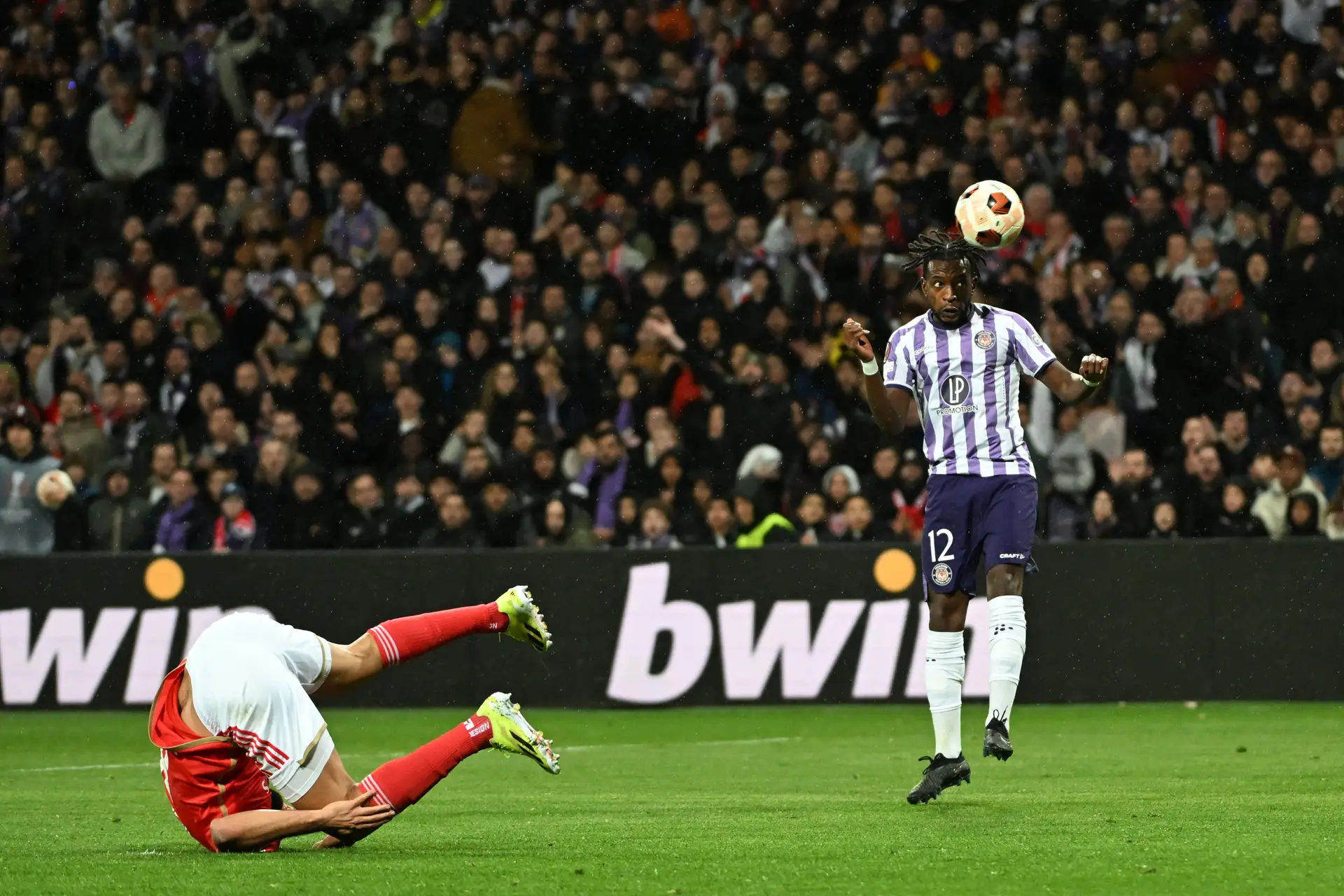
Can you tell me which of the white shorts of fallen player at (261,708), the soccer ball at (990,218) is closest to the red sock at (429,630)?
the white shorts of fallen player at (261,708)

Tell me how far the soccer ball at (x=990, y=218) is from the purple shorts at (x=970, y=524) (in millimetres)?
1033

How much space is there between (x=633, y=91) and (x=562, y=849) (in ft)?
45.0

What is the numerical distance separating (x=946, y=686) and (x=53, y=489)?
998cm

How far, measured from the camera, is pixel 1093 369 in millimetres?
8477

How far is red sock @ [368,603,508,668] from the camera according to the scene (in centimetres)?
777

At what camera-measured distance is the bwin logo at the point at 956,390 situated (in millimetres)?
8859

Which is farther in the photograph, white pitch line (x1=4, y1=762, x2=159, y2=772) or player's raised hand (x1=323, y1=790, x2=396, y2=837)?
white pitch line (x1=4, y1=762, x2=159, y2=772)

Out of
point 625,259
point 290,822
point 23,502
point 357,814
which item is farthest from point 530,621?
point 625,259

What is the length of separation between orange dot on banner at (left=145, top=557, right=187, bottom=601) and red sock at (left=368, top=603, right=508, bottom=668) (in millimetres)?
8440

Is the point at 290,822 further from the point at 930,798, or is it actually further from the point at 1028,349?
the point at 1028,349

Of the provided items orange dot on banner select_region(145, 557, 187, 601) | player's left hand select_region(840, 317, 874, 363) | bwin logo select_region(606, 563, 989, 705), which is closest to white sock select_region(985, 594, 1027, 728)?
player's left hand select_region(840, 317, 874, 363)

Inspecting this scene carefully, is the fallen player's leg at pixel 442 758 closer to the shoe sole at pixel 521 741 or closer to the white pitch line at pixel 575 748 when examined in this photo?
the shoe sole at pixel 521 741

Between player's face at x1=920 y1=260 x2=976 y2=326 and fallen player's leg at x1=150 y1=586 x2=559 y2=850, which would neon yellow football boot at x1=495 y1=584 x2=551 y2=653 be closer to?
fallen player's leg at x1=150 y1=586 x2=559 y2=850

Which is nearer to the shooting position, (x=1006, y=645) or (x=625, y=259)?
(x=1006, y=645)
